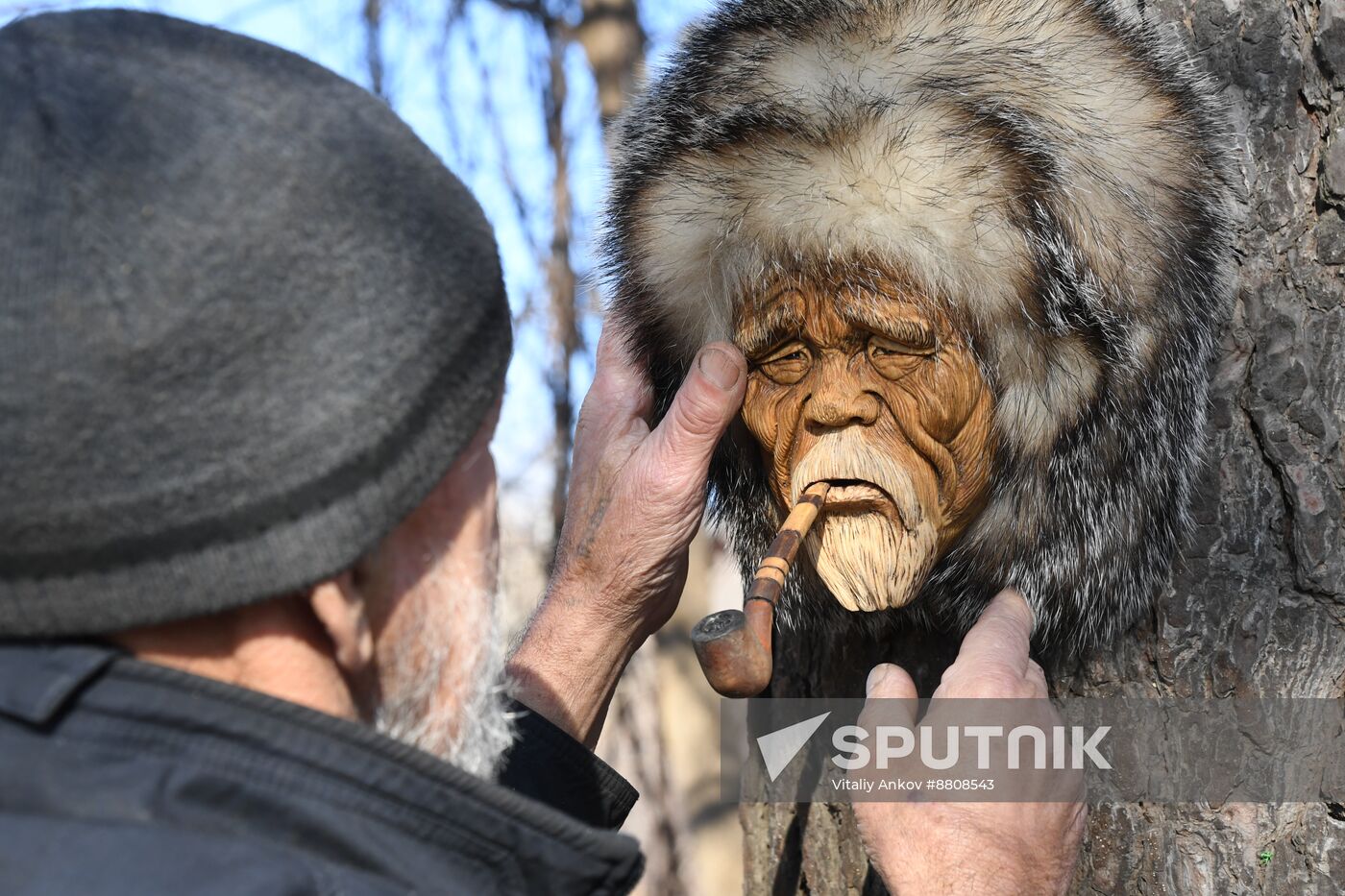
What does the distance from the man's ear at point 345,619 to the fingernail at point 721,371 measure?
87cm

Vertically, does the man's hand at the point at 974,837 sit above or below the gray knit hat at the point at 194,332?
below

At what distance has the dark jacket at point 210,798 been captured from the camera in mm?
961

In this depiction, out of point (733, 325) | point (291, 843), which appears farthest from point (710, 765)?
point (291, 843)

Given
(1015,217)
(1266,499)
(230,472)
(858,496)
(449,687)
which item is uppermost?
(230,472)

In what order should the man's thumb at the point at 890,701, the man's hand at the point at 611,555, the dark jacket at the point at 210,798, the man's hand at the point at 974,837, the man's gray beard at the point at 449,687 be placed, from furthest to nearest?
the man's hand at the point at 611,555 → the man's thumb at the point at 890,701 → the man's hand at the point at 974,837 → the man's gray beard at the point at 449,687 → the dark jacket at the point at 210,798

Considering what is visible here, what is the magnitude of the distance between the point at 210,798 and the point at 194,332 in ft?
1.34

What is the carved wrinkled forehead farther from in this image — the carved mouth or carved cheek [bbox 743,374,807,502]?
the carved mouth

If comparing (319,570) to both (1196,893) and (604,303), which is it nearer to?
(604,303)

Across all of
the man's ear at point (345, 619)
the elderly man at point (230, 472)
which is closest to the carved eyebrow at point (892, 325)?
the elderly man at point (230, 472)

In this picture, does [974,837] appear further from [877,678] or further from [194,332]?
[194,332]

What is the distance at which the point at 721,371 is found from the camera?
1970 mm

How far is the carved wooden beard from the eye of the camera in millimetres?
1834

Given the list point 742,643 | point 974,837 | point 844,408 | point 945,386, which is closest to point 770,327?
point 844,408

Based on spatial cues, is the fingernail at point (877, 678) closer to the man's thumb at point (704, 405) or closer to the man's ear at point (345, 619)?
the man's thumb at point (704, 405)
